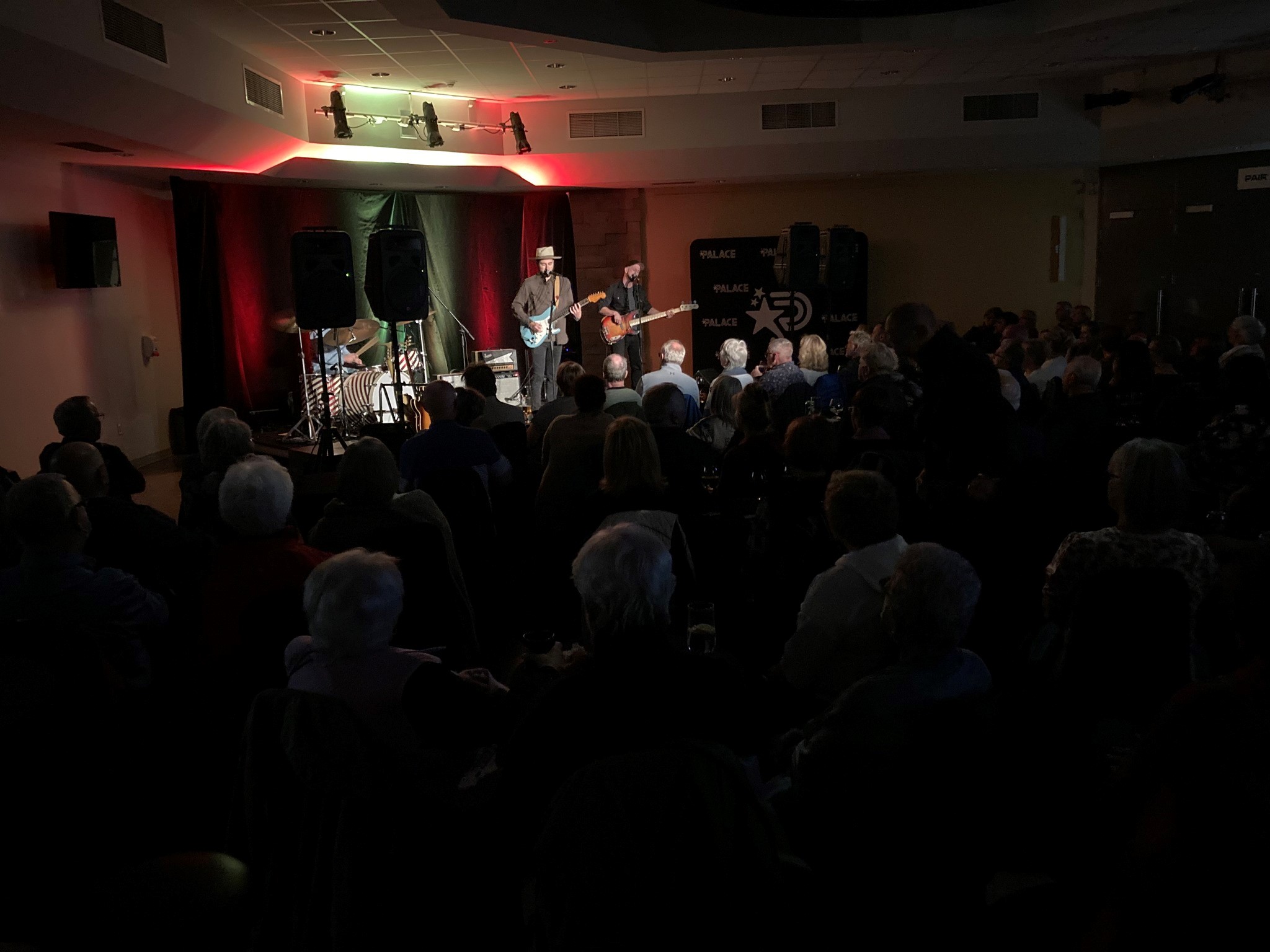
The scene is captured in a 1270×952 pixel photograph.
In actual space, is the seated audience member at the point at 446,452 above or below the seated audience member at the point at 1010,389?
below

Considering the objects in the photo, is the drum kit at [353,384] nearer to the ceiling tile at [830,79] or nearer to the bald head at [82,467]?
the ceiling tile at [830,79]

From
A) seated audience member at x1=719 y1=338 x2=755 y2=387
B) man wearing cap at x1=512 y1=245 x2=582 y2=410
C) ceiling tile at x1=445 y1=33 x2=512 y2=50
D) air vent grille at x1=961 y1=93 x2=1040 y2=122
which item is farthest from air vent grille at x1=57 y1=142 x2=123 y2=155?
air vent grille at x1=961 y1=93 x2=1040 y2=122

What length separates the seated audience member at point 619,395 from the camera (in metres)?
5.18

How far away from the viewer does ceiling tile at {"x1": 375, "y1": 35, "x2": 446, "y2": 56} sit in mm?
6852

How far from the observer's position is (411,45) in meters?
7.04

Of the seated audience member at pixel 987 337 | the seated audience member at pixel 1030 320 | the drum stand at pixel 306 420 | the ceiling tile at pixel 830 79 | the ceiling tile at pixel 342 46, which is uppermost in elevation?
the ceiling tile at pixel 830 79

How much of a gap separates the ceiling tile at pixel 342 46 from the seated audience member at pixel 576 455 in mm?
4101

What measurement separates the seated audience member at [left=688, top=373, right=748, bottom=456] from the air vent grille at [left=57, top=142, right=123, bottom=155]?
460cm

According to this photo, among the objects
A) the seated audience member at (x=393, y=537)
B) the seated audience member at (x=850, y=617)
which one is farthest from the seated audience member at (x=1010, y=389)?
the seated audience member at (x=393, y=537)

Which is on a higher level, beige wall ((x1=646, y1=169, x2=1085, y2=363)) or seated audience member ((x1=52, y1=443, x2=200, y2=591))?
beige wall ((x1=646, y1=169, x2=1085, y2=363))

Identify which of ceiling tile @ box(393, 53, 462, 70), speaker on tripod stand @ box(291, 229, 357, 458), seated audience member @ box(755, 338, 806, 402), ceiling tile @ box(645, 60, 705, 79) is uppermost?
ceiling tile @ box(645, 60, 705, 79)

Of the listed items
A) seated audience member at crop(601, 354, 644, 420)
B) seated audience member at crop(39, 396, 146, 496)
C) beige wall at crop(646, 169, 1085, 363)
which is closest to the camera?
seated audience member at crop(39, 396, 146, 496)

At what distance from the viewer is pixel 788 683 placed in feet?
8.24

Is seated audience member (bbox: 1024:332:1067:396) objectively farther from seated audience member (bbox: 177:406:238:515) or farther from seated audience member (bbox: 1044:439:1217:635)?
seated audience member (bbox: 177:406:238:515)
